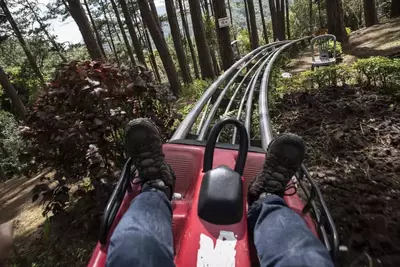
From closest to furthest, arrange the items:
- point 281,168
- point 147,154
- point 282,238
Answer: point 282,238 < point 281,168 < point 147,154

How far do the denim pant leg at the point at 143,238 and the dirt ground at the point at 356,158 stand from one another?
121cm

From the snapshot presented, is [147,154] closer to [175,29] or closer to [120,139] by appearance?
[120,139]

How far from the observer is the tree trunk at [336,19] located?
952 cm

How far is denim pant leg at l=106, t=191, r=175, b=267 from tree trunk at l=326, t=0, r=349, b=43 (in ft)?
33.2

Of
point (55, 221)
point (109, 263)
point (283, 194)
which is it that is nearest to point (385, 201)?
point (283, 194)

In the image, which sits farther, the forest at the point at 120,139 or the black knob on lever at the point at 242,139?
the forest at the point at 120,139

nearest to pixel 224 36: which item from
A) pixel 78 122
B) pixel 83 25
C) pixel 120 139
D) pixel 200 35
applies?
pixel 200 35

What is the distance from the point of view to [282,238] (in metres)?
1.34

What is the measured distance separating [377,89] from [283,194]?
2878 millimetres

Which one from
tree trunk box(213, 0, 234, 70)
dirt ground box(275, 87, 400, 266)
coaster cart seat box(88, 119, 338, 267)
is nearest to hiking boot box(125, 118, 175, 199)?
coaster cart seat box(88, 119, 338, 267)

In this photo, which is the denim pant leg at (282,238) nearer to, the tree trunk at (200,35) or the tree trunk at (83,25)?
the tree trunk at (83,25)

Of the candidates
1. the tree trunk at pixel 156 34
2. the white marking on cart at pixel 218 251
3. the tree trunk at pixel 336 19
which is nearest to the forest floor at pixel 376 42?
the tree trunk at pixel 336 19

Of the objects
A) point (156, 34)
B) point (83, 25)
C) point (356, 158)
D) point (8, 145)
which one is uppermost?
point (83, 25)

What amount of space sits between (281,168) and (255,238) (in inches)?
18.1
